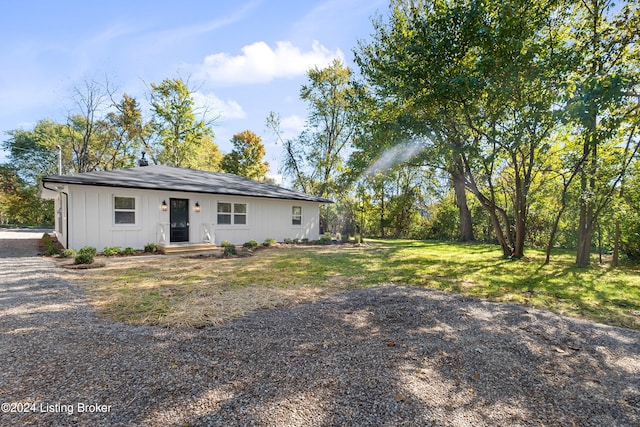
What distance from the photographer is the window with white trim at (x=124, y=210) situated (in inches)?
383

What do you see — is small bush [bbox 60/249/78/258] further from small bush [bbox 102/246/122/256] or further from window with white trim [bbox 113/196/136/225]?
window with white trim [bbox 113/196/136/225]

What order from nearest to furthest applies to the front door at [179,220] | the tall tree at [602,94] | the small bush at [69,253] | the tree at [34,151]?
the tall tree at [602,94] → the small bush at [69,253] → the front door at [179,220] → the tree at [34,151]

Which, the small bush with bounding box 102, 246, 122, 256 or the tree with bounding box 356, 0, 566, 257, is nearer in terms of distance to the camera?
the tree with bounding box 356, 0, 566, 257

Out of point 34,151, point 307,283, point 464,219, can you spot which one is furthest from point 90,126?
point 464,219

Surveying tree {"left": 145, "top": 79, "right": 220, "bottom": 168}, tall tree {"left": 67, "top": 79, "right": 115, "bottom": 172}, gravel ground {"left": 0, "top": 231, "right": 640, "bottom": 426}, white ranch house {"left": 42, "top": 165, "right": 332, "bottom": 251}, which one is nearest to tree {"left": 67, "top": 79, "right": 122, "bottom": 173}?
tall tree {"left": 67, "top": 79, "right": 115, "bottom": 172}

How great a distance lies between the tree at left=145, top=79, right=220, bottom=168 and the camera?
2484 centimetres

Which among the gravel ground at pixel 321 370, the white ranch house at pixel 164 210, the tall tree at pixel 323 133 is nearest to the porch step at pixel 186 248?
the white ranch house at pixel 164 210

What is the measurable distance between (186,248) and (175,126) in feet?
62.8

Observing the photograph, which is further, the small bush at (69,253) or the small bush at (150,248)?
the small bush at (150,248)

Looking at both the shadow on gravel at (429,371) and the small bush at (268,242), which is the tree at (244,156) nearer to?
the small bush at (268,242)

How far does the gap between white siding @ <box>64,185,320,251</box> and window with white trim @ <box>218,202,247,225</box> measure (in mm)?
174

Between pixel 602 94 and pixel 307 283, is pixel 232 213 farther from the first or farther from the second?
pixel 602 94

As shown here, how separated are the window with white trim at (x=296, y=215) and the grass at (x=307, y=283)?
17.3 feet

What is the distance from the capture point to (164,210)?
10547 mm
